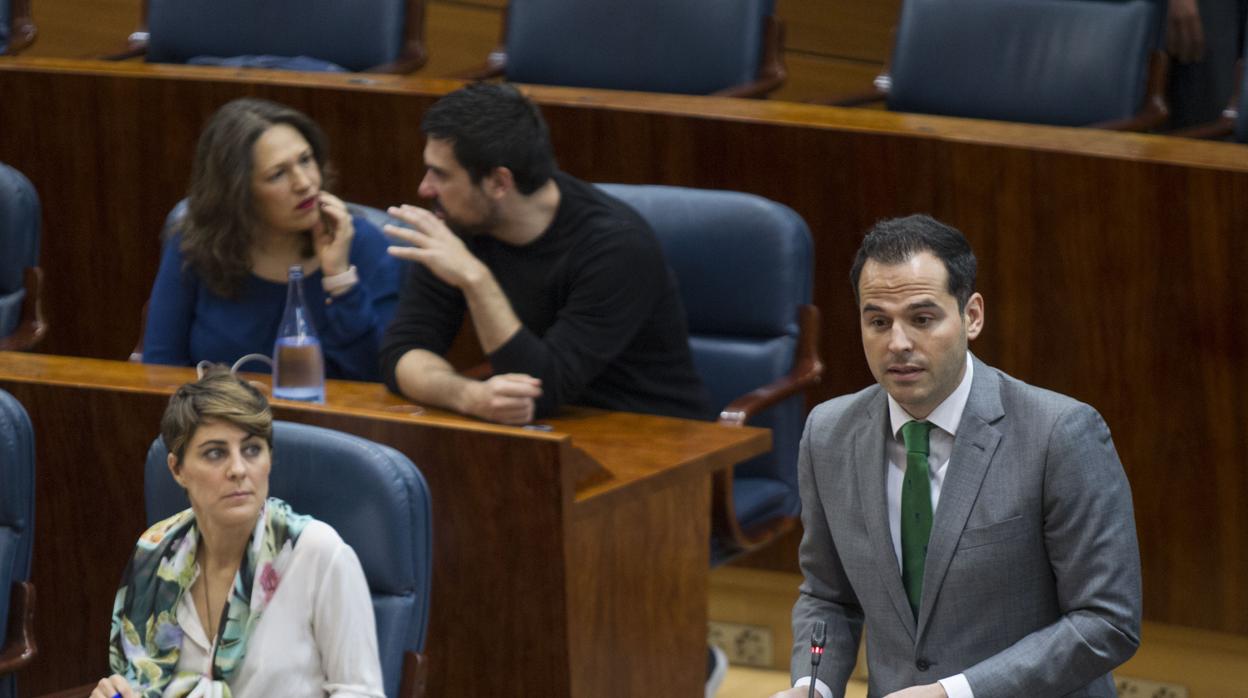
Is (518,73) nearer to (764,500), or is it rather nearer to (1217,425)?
(764,500)

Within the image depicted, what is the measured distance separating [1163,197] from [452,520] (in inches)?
29.6

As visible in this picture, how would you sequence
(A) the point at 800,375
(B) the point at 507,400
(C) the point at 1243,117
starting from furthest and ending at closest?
(C) the point at 1243,117 < (A) the point at 800,375 < (B) the point at 507,400

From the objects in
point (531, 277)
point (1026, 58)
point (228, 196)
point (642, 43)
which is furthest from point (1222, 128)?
point (228, 196)

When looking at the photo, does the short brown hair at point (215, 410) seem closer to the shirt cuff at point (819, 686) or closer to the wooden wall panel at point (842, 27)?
the shirt cuff at point (819, 686)

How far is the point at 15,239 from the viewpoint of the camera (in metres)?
2.05

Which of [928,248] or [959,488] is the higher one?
[928,248]

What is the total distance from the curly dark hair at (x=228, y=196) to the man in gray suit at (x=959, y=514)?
2.93 ft

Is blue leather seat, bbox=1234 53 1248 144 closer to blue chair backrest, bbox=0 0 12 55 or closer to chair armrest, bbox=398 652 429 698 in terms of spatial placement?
chair armrest, bbox=398 652 429 698

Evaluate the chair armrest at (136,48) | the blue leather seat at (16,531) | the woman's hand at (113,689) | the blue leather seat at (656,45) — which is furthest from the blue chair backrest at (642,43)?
the woman's hand at (113,689)

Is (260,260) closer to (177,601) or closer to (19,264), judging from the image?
(19,264)

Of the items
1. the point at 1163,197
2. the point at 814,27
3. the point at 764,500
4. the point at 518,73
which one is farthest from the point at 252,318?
the point at 814,27

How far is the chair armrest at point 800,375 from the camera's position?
1.75 metres

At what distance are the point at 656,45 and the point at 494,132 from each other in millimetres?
703

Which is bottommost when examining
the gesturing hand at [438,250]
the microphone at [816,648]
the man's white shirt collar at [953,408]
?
the microphone at [816,648]
